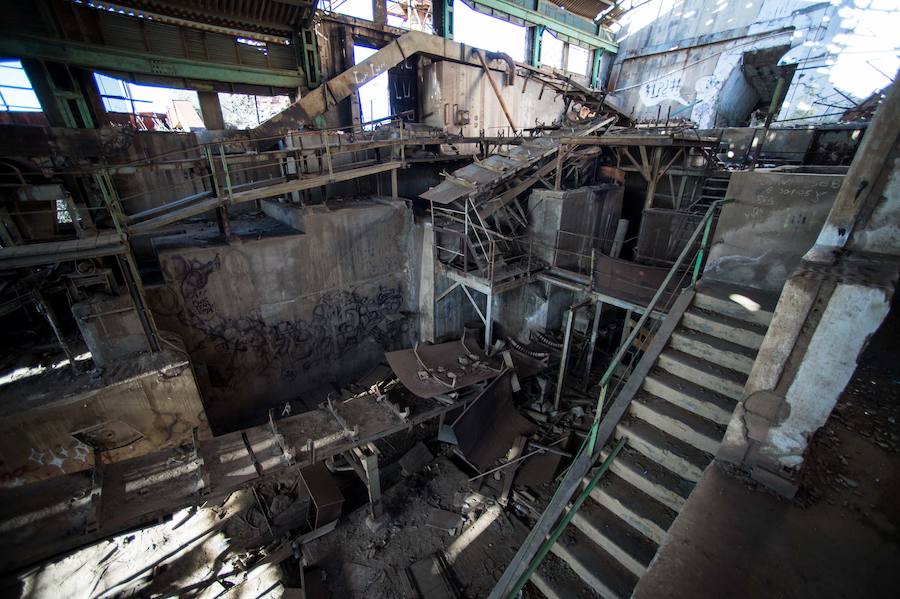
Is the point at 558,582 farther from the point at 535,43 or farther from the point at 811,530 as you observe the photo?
the point at 535,43

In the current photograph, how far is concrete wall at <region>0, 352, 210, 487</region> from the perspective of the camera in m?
6.25

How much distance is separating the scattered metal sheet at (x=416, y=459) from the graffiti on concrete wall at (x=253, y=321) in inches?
149

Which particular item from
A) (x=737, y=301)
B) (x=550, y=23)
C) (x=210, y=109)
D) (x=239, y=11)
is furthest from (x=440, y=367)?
(x=550, y=23)

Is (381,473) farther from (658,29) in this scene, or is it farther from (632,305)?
(658,29)

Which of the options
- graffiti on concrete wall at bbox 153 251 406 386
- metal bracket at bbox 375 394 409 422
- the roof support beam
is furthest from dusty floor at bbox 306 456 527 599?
the roof support beam

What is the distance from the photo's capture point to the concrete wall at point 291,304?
8852 mm

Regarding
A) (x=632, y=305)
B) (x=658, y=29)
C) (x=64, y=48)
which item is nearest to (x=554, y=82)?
(x=658, y=29)

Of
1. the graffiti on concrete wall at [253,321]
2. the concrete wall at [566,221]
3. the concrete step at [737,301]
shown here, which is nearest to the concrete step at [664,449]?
the concrete step at [737,301]

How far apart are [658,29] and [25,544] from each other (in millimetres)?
30042

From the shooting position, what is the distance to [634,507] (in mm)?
4328

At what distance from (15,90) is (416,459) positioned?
43.7ft

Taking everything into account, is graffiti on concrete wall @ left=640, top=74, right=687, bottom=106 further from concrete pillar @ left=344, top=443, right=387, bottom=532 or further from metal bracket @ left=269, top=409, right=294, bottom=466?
metal bracket @ left=269, top=409, right=294, bottom=466

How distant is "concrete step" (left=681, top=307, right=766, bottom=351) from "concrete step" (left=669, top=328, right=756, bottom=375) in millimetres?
65

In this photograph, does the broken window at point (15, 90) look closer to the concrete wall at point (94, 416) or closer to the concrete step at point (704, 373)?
the concrete wall at point (94, 416)
